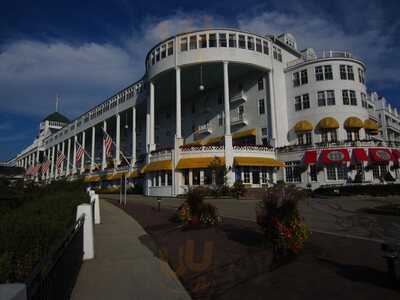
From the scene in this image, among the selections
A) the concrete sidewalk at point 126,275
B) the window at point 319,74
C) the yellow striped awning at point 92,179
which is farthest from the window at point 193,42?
the concrete sidewalk at point 126,275

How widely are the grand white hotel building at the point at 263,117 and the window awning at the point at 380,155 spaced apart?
0.40ft

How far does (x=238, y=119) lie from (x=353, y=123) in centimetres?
1368

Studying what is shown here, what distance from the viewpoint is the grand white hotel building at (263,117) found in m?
30.6

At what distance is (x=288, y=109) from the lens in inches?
1441

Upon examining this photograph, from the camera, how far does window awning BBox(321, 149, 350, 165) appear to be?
Answer: 29239mm

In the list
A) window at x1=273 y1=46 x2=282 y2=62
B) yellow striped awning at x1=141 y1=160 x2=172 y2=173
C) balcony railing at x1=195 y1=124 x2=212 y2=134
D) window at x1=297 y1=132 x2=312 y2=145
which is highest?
window at x1=273 y1=46 x2=282 y2=62

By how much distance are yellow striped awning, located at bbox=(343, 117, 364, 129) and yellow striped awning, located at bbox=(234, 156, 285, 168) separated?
832 centimetres

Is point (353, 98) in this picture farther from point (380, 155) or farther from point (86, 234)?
point (86, 234)

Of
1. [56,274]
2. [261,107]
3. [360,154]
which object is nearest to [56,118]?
[261,107]

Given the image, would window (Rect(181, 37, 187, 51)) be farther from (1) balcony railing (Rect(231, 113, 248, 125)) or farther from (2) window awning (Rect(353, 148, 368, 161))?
(2) window awning (Rect(353, 148, 368, 161))

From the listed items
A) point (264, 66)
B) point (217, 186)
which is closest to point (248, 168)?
point (217, 186)

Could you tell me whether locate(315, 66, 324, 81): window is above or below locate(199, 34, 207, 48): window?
below

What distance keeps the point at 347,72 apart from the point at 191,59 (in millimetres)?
18121

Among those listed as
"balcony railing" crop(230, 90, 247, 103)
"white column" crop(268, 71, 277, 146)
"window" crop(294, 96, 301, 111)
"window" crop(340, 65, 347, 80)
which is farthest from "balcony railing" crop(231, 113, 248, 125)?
"window" crop(340, 65, 347, 80)
